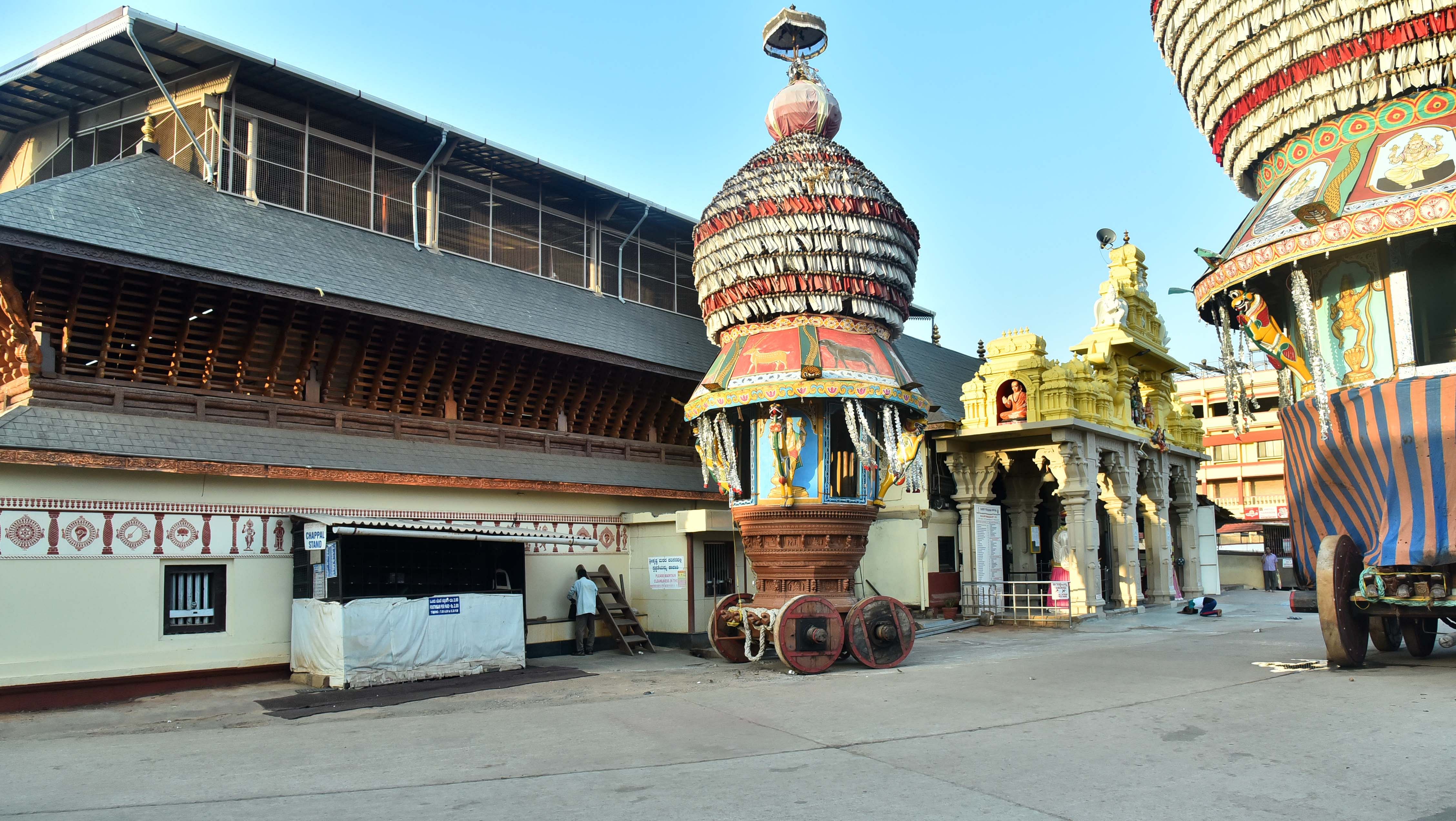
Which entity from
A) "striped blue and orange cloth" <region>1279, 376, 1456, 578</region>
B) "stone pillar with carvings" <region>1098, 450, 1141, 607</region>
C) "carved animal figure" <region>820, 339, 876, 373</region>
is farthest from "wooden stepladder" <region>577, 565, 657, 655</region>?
"stone pillar with carvings" <region>1098, 450, 1141, 607</region>

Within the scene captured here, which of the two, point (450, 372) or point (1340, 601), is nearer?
point (1340, 601)

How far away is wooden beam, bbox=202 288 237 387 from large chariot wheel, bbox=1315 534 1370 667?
1410 centimetres

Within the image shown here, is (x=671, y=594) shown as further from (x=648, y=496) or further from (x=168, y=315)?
(x=168, y=315)

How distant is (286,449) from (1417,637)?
15098 millimetres

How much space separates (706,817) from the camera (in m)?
6.33

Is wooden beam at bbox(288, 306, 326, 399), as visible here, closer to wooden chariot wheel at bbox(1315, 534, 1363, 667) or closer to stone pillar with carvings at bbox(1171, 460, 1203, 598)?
wooden chariot wheel at bbox(1315, 534, 1363, 667)

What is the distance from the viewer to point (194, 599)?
13.5m

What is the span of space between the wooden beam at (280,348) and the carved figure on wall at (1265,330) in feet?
42.4

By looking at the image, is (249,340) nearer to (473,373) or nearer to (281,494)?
(281,494)

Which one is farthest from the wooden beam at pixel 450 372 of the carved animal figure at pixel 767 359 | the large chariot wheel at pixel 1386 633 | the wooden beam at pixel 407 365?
the large chariot wheel at pixel 1386 633

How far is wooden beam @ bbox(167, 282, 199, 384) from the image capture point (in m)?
13.8

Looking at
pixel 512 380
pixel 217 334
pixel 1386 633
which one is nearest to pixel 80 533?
pixel 217 334

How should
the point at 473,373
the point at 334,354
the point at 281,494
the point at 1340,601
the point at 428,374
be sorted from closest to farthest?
1. the point at 1340,601
2. the point at 281,494
3. the point at 334,354
4. the point at 428,374
5. the point at 473,373

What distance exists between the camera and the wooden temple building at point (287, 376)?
12.6 meters
